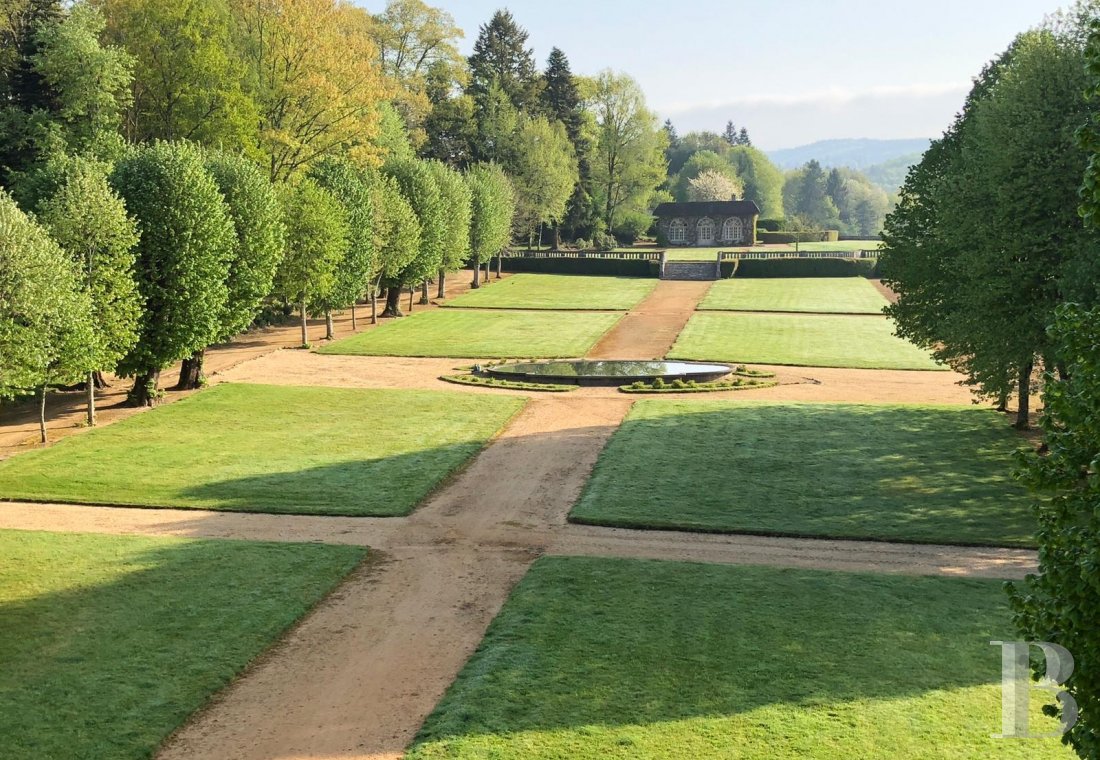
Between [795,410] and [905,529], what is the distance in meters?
14.6

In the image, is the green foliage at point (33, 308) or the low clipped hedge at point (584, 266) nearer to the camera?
the green foliage at point (33, 308)

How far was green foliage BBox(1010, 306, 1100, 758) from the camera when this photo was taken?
30.2 ft

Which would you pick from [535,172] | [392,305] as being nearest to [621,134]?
[535,172]

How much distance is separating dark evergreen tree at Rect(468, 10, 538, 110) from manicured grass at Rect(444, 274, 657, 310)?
23.7 m

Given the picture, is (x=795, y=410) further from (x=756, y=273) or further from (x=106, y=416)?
(x=756, y=273)

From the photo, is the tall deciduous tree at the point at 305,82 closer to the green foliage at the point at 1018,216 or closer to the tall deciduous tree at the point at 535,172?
the tall deciduous tree at the point at 535,172

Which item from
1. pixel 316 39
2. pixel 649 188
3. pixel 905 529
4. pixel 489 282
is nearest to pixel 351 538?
pixel 905 529

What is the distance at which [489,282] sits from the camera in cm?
9600

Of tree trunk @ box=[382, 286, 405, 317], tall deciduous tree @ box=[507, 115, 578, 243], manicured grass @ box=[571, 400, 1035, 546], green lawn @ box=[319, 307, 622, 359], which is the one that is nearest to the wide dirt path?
green lawn @ box=[319, 307, 622, 359]

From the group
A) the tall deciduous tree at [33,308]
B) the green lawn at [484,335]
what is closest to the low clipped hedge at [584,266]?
the green lawn at [484,335]

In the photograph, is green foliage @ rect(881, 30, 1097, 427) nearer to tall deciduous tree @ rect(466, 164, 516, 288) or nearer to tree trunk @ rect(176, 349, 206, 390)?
tree trunk @ rect(176, 349, 206, 390)

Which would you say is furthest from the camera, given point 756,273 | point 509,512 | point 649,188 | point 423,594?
point 649,188

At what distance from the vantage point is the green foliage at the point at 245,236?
4422 cm

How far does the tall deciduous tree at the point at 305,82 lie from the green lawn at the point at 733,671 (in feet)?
169
